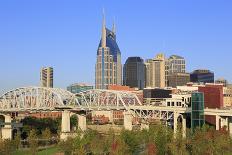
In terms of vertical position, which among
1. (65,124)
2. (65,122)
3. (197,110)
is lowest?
(65,124)

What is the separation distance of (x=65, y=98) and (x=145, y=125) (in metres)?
33.3

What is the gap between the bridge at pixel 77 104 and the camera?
138 metres

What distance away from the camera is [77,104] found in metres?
156

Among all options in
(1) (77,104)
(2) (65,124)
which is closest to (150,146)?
(2) (65,124)

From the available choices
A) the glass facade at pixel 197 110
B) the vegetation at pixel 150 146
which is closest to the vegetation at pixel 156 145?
the vegetation at pixel 150 146

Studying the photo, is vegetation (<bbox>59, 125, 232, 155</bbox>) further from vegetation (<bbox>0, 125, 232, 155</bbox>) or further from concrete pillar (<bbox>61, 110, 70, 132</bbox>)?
concrete pillar (<bbox>61, 110, 70, 132</bbox>)

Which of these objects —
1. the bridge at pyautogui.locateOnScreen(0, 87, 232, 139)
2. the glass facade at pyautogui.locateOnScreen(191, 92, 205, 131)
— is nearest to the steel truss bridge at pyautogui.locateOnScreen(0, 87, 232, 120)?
the bridge at pyautogui.locateOnScreen(0, 87, 232, 139)

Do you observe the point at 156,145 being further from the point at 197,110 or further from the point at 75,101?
the point at 75,101

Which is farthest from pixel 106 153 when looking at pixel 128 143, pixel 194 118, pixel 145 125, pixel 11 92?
pixel 11 92

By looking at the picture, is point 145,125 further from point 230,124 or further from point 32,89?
point 32,89

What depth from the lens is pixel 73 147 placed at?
71.8m

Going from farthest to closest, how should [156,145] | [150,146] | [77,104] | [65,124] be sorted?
[77,104] < [65,124] < [156,145] < [150,146]

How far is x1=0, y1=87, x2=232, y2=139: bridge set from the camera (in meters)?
138

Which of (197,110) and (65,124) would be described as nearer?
(197,110)
